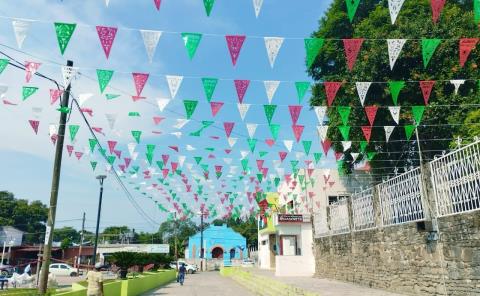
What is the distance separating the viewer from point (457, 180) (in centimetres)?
713

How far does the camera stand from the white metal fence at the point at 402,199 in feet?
28.0

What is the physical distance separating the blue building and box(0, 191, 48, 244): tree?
94.7ft

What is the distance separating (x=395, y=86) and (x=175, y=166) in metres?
9.64

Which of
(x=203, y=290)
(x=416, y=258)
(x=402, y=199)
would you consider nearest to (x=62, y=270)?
(x=203, y=290)

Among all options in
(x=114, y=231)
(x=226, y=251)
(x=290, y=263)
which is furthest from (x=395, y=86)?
(x=114, y=231)

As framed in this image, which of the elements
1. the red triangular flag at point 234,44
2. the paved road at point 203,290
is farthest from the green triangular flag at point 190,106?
the paved road at point 203,290

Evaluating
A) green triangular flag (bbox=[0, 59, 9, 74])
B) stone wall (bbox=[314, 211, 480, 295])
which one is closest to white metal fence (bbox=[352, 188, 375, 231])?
stone wall (bbox=[314, 211, 480, 295])

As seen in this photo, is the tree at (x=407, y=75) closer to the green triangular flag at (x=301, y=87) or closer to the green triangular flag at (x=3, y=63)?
the green triangular flag at (x=301, y=87)

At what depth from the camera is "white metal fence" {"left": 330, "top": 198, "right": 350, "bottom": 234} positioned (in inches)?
529

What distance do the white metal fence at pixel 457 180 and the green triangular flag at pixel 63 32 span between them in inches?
292

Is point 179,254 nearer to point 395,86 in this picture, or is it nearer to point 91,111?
point 91,111

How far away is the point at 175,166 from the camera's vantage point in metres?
16.3

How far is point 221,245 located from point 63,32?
4908cm

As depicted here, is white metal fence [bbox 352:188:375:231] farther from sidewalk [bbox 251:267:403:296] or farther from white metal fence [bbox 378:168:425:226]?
sidewalk [bbox 251:267:403:296]
